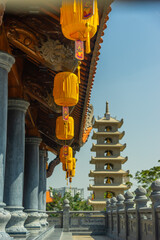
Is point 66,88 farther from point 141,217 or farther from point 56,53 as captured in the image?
point 141,217

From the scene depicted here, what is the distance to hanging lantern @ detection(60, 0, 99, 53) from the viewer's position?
280 centimetres

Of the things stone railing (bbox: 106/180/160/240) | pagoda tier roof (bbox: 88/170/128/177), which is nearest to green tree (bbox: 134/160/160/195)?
pagoda tier roof (bbox: 88/170/128/177)

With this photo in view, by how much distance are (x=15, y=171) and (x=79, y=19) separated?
3822 mm

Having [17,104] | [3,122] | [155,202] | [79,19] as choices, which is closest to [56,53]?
[3,122]

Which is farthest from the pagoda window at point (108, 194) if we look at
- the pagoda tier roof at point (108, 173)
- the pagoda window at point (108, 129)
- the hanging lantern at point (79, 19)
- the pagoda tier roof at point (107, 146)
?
the hanging lantern at point (79, 19)

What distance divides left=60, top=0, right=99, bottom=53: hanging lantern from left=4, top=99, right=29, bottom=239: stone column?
345cm

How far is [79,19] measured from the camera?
295 cm

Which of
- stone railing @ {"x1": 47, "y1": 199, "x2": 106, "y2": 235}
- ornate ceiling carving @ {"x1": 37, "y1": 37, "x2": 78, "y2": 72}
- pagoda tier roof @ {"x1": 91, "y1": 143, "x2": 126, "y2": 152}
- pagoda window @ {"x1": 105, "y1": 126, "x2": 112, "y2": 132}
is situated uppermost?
pagoda window @ {"x1": 105, "y1": 126, "x2": 112, "y2": 132}

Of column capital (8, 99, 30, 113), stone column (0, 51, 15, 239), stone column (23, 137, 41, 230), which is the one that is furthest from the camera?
stone column (23, 137, 41, 230)

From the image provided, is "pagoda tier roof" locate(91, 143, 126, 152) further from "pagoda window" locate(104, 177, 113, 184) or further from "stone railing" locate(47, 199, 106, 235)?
"stone railing" locate(47, 199, 106, 235)

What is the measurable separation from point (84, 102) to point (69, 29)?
5.52 m

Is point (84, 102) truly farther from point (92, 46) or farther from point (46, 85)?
point (92, 46)

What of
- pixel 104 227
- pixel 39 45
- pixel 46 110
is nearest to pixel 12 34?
pixel 39 45

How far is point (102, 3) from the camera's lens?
3869 millimetres
